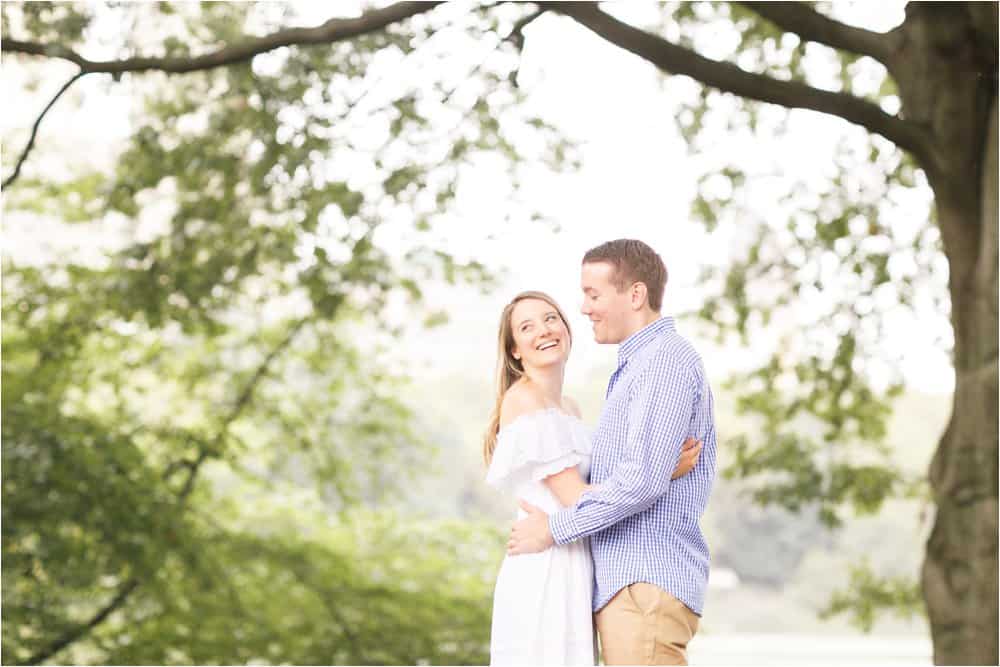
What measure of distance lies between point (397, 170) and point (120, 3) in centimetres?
148

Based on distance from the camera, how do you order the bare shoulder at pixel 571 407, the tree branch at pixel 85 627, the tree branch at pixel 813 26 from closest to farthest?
the bare shoulder at pixel 571 407, the tree branch at pixel 813 26, the tree branch at pixel 85 627

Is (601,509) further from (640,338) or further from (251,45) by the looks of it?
(251,45)

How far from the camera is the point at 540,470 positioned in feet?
9.42

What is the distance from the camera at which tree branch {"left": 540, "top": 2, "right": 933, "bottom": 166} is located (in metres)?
4.52

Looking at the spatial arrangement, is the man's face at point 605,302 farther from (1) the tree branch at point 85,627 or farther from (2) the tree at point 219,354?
(1) the tree branch at point 85,627

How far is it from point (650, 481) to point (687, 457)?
14 cm

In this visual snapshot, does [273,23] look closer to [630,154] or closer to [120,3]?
[120,3]

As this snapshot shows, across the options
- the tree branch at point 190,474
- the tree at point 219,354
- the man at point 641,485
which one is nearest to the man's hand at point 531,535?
the man at point 641,485

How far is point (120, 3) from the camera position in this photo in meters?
5.43

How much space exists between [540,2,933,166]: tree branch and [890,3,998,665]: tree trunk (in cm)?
33

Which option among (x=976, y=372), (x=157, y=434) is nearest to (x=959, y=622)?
(x=976, y=372)

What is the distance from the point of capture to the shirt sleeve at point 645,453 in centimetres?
264

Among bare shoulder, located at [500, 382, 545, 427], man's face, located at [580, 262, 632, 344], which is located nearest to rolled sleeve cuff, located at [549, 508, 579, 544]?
bare shoulder, located at [500, 382, 545, 427]

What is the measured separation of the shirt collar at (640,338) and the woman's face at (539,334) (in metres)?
0.18
